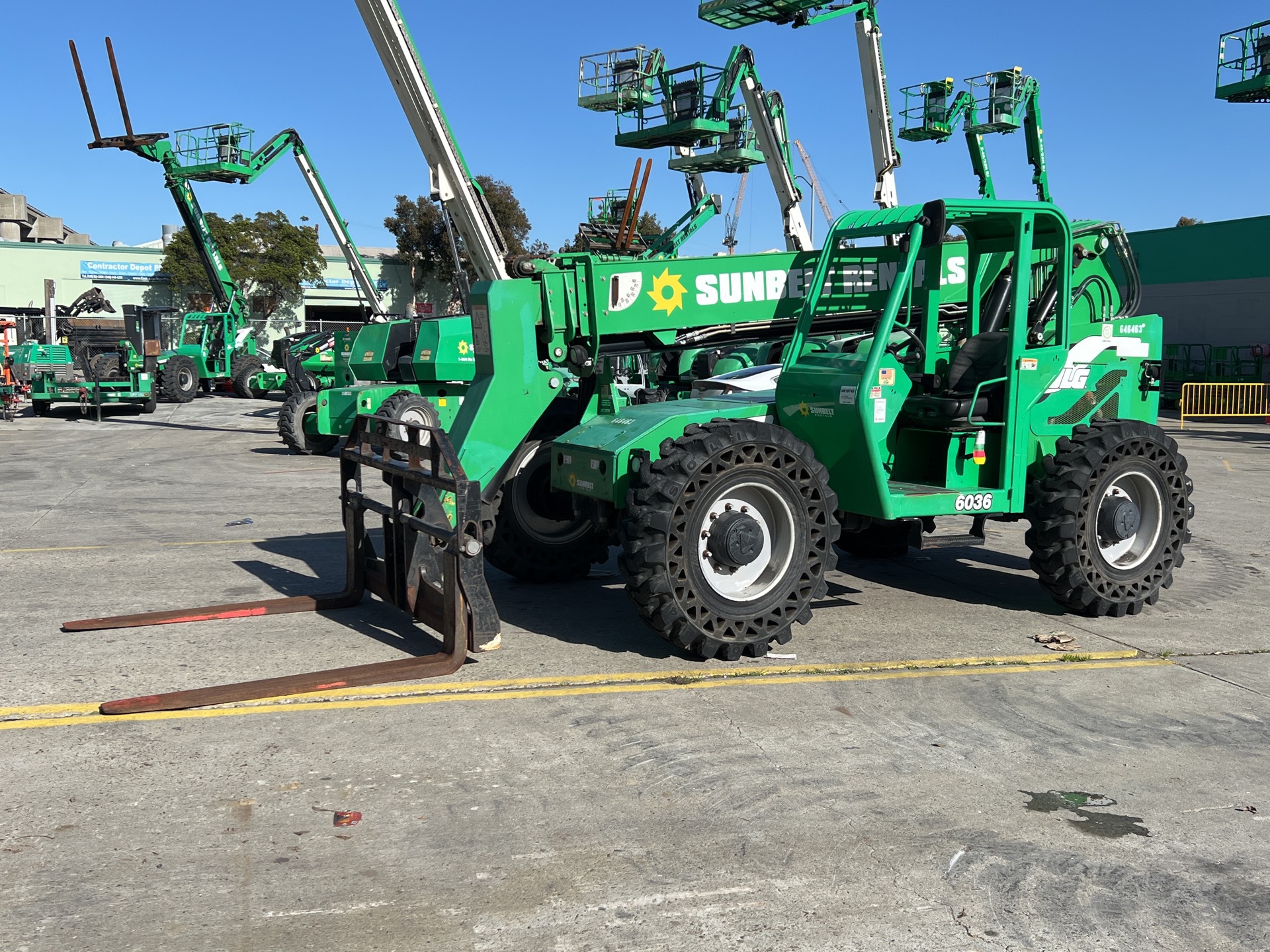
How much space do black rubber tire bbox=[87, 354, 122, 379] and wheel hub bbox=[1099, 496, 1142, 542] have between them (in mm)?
26665

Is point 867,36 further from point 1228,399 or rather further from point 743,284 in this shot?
point 743,284

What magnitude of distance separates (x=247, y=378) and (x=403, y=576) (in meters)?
30.9

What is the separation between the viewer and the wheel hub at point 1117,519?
7.49 metres

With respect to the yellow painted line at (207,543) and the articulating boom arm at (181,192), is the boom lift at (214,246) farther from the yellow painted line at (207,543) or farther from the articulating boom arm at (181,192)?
the yellow painted line at (207,543)

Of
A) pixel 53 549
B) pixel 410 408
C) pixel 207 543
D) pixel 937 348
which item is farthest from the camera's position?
pixel 410 408

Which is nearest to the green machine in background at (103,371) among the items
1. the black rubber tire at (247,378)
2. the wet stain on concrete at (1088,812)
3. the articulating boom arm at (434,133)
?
the black rubber tire at (247,378)

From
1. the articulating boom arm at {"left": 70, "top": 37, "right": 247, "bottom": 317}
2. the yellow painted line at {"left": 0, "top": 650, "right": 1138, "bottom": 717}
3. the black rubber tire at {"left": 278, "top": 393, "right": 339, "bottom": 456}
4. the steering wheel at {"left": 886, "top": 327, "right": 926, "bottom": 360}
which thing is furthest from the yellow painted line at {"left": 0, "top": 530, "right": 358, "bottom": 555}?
the articulating boom arm at {"left": 70, "top": 37, "right": 247, "bottom": 317}

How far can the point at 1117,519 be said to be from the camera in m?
7.48

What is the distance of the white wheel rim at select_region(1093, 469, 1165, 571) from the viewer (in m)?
7.73

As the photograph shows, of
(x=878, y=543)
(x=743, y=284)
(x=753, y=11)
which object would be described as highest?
(x=753, y=11)

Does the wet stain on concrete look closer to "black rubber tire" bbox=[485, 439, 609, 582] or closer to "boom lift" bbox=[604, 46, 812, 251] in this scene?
"black rubber tire" bbox=[485, 439, 609, 582]

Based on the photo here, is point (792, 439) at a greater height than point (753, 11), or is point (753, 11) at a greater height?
point (753, 11)

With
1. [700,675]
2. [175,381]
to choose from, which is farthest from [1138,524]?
[175,381]

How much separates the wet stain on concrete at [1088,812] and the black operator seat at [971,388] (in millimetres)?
3081
